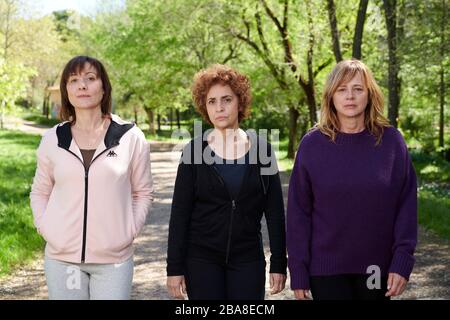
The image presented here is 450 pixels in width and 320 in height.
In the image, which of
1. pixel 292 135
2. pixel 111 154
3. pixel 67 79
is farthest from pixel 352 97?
pixel 292 135

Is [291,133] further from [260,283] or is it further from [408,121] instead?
[260,283]

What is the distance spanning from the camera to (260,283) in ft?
11.6

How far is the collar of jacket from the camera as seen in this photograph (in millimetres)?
3531

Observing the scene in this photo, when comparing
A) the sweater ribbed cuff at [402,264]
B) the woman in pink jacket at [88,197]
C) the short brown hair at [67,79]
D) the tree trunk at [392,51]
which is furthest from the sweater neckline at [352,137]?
the tree trunk at [392,51]

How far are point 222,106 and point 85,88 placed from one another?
79 cm

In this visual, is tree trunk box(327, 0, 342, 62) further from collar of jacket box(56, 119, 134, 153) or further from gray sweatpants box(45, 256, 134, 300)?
gray sweatpants box(45, 256, 134, 300)

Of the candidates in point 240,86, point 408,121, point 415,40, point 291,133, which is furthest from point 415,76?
point 240,86

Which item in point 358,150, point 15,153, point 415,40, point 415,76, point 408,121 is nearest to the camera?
point 358,150

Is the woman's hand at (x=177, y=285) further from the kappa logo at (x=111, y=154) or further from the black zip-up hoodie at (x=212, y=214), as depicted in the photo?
the kappa logo at (x=111, y=154)

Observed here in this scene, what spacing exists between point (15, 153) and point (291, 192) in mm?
21715

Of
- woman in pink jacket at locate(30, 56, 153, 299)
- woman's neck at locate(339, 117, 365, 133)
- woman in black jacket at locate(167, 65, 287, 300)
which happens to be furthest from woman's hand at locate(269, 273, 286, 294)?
woman's neck at locate(339, 117, 365, 133)

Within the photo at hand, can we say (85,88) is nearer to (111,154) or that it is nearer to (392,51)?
(111,154)

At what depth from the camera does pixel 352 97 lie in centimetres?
341
